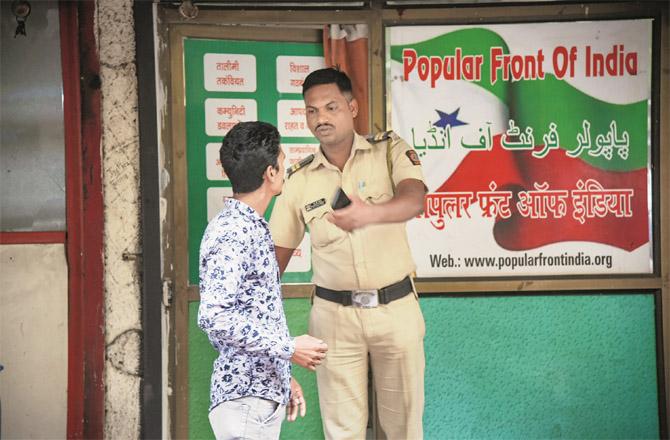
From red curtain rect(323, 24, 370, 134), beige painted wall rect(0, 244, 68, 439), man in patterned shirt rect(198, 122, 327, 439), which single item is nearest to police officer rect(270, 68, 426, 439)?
red curtain rect(323, 24, 370, 134)

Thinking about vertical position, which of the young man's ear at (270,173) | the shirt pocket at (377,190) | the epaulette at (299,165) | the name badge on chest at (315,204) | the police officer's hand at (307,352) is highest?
the epaulette at (299,165)

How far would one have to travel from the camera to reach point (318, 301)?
338cm

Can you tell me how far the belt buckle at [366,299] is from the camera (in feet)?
10.6

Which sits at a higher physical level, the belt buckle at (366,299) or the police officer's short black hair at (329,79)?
the police officer's short black hair at (329,79)

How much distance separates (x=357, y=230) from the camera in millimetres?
3244

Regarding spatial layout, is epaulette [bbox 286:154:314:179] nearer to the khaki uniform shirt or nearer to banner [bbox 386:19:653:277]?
the khaki uniform shirt

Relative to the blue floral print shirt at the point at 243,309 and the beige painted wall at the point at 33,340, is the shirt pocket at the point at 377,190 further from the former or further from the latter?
the beige painted wall at the point at 33,340

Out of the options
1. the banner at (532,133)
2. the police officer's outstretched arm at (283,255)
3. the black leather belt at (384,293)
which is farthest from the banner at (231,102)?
the banner at (532,133)

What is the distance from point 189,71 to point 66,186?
33.2 inches

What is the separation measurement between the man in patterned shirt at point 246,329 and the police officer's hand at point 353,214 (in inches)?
32.9

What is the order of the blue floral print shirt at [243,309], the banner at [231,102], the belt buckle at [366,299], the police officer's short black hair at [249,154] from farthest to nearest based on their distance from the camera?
the banner at [231,102] < the belt buckle at [366,299] < the police officer's short black hair at [249,154] < the blue floral print shirt at [243,309]

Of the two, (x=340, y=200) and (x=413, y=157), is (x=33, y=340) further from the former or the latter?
(x=413, y=157)

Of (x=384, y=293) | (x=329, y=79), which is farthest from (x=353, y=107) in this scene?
(x=384, y=293)

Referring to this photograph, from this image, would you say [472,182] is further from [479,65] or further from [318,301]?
[318,301]
